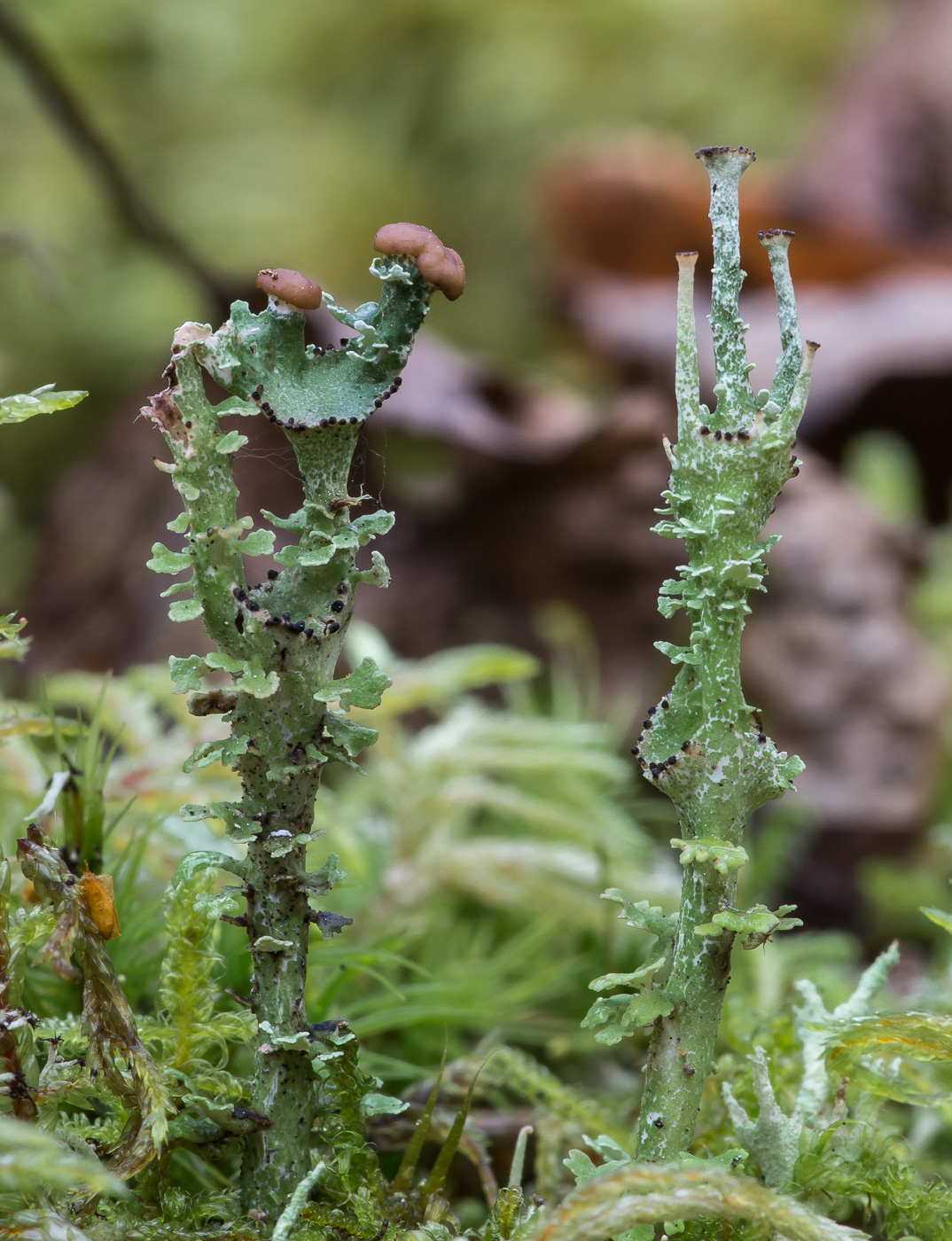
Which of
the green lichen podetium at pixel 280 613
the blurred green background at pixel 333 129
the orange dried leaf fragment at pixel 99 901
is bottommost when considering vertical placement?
the orange dried leaf fragment at pixel 99 901

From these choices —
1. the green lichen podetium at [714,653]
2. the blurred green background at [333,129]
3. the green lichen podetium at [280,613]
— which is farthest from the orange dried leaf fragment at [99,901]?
the blurred green background at [333,129]

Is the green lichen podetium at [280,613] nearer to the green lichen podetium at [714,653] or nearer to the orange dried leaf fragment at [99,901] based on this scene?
the orange dried leaf fragment at [99,901]

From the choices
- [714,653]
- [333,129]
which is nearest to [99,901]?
[714,653]

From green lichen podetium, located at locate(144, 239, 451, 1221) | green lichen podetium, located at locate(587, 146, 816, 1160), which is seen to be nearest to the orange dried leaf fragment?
green lichen podetium, located at locate(144, 239, 451, 1221)

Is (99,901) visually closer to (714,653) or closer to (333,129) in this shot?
(714,653)

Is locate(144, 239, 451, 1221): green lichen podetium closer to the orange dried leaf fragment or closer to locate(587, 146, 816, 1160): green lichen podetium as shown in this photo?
the orange dried leaf fragment

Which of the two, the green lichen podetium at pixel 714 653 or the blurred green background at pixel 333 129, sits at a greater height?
the blurred green background at pixel 333 129
